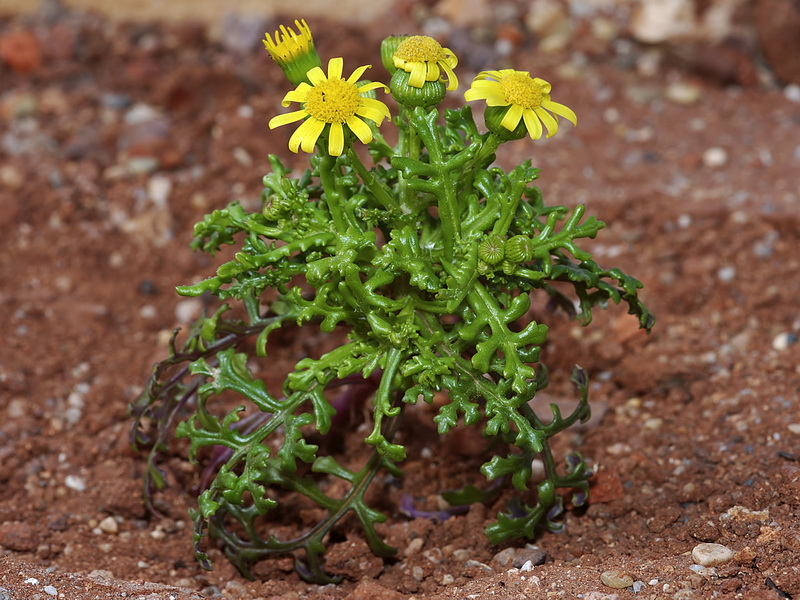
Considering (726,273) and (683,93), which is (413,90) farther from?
(683,93)

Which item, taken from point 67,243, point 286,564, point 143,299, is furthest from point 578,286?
point 67,243

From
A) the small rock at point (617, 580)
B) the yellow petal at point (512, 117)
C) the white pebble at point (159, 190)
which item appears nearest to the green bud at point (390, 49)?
the yellow petal at point (512, 117)

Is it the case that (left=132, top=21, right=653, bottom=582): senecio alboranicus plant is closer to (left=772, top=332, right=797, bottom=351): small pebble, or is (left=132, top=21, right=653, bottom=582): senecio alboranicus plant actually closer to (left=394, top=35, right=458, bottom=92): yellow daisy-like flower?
(left=394, top=35, right=458, bottom=92): yellow daisy-like flower

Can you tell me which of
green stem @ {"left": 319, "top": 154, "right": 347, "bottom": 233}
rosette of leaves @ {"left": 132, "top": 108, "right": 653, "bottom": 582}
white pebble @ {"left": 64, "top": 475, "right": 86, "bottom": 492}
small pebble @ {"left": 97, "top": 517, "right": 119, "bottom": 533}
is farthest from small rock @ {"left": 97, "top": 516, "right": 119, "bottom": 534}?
green stem @ {"left": 319, "top": 154, "right": 347, "bottom": 233}

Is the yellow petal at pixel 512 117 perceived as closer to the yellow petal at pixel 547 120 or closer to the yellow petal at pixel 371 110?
the yellow petal at pixel 547 120

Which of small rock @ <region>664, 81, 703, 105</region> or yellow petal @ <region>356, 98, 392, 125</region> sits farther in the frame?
small rock @ <region>664, 81, 703, 105</region>

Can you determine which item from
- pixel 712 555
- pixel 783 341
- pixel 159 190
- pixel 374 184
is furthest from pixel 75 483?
pixel 783 341
